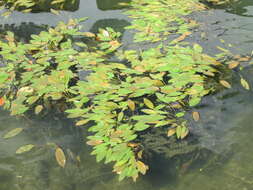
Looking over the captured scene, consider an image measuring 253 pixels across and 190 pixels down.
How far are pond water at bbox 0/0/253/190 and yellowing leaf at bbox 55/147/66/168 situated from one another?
3cm

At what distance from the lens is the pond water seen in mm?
1913

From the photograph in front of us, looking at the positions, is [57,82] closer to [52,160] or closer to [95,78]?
[95,78]

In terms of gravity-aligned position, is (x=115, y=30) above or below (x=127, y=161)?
above

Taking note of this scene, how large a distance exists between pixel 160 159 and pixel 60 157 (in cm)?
72

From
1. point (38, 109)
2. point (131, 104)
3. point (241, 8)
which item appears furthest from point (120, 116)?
point (241, 8)

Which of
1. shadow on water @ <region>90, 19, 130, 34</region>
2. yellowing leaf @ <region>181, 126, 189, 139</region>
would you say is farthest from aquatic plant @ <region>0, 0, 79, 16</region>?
yellowing leaf @ <region>181, 126, 189, 139</region>

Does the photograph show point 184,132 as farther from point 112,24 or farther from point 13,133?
point 112,24

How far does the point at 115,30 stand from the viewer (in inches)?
138

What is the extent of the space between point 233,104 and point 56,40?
2036 mm

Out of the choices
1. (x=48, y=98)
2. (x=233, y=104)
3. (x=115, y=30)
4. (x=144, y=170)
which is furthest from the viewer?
(x=115, y=30)

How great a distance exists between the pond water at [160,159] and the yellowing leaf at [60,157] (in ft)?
0.10

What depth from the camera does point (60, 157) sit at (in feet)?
6.94

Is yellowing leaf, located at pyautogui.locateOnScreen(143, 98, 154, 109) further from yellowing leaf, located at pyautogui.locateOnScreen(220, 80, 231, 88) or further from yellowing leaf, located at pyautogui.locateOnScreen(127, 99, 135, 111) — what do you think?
yellowing leaf, located at pyautogui.locateOnScreen(220, 80, 231, 88)


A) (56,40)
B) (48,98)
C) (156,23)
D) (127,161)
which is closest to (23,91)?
(48,98)
